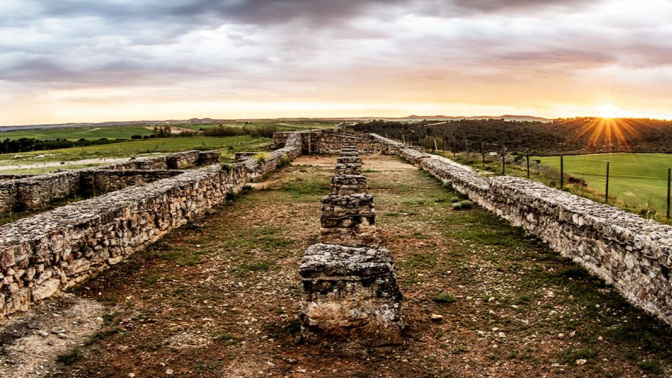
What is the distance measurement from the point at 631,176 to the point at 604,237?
16751 mm

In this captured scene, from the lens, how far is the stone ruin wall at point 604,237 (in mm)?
5094

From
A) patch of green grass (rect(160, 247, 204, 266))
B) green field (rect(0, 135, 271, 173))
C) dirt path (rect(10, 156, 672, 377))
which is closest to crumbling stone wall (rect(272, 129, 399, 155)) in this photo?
green field (rect(0, 135, 271, 173))

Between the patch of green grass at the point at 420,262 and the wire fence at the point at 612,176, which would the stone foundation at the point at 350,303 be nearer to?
the patch of green grass at the point at 420,262

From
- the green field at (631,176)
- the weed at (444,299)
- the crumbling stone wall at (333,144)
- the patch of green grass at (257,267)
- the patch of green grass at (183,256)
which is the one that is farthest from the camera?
the crumbling stone wall at (333,144)

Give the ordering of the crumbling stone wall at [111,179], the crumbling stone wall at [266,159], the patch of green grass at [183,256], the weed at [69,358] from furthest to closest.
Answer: the crumbling stone wall at [266,159], the crumbling stone wall at [111,179], the patch of green grass at [183,256], the weed at [69,358]

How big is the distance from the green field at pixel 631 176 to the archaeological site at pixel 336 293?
6927mm

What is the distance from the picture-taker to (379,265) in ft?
16.1

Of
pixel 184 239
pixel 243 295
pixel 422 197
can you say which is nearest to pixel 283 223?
pixel 184 239

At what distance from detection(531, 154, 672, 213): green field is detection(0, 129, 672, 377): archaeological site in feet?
22.7

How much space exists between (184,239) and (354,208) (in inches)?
128

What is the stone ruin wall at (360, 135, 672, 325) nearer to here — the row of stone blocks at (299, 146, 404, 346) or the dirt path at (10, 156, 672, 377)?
the dirt path at (10, 156, 672, 377)

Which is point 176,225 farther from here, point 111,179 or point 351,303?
point 111,179

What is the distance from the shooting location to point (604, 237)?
6242 millimetres

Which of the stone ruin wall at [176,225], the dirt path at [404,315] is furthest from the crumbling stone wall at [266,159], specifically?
the dirt path at [404,315]
